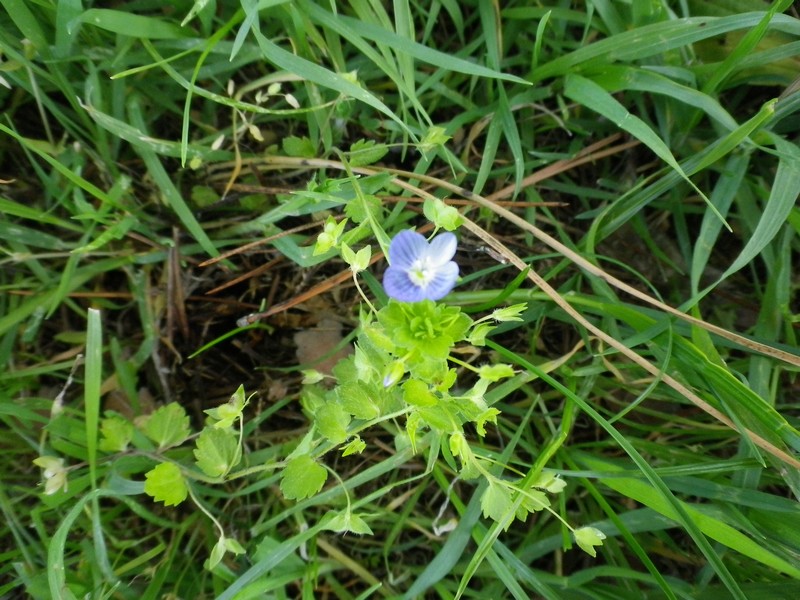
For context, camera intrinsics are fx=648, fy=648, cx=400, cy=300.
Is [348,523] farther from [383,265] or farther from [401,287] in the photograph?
[383,265]

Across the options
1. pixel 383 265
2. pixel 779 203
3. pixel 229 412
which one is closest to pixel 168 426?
pixel 229 412

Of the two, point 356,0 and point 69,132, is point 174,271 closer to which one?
point 69,132

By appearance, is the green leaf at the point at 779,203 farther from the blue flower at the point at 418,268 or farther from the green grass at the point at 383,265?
the blue flower at the point at 418,268

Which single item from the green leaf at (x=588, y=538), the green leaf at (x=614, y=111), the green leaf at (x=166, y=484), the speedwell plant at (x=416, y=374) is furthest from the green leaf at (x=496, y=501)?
the green leaf at (x=614, y=111)

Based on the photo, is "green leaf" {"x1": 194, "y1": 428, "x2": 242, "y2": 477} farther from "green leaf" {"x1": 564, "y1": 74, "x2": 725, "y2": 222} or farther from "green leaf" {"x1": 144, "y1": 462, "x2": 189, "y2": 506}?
"green leaf" {"x1": 564, "y1": 74, "x2": 725, "y2": 222}

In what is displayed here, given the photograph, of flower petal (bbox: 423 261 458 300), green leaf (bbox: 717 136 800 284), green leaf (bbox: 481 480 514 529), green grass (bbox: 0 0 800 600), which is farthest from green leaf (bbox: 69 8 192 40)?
green leaf (bbox: 717 136 800 284)

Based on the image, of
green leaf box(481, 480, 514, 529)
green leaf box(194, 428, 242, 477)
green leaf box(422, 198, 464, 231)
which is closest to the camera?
green leaf box(422, 198, 464, 231)
